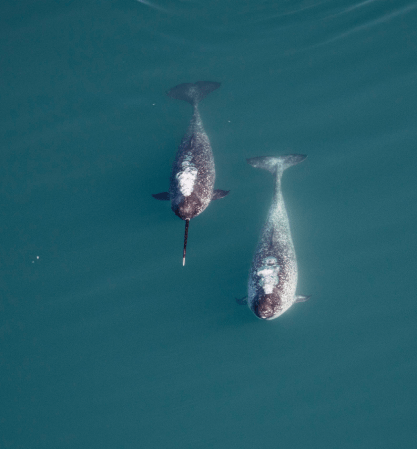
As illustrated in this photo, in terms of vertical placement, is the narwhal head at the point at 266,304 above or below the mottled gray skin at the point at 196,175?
below

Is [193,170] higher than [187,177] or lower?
higher

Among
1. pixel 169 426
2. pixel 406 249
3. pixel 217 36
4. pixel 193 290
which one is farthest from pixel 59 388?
pixel 217 36

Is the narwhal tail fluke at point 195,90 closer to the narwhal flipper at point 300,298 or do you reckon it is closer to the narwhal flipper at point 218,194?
the narwhal flipper at point 218,194

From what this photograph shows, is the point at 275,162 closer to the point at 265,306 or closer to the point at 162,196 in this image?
the point at 162,196

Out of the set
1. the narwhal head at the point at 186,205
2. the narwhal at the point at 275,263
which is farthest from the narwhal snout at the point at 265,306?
the narwhal head at the point at 186,205

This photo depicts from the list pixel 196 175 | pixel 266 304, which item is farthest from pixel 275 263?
pixel 196 175

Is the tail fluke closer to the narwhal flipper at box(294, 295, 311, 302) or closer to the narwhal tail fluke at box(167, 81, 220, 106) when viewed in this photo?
the narwhal tail fluke at box(167, 81, 220, 106)
